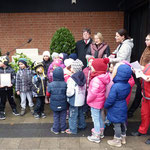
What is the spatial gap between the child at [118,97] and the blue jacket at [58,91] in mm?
902

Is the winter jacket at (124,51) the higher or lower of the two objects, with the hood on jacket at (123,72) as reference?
higher

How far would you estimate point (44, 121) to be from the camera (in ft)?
14.4

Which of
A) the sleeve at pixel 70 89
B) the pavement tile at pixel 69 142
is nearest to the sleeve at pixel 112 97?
the sleeve at pixel 70 89

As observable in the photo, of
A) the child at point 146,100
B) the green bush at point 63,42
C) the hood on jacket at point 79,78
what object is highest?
the green bush at point 63,42

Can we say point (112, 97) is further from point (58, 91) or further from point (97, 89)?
point (58, 91)

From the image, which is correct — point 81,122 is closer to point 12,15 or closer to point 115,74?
point 115,74

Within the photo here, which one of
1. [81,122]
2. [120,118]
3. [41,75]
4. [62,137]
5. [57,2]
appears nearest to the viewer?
[120,118]

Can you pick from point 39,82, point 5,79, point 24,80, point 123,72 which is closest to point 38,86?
point 39,82

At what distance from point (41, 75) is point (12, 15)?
4.67 metres

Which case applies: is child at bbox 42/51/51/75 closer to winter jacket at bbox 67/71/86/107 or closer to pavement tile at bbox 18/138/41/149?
winter jacket at bbox 67/71/86/107

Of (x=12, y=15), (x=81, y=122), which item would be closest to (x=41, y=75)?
(x=81, y=122)

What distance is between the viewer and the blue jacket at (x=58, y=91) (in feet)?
11.8

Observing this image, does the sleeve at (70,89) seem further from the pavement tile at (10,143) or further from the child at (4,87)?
the child at (4,87)

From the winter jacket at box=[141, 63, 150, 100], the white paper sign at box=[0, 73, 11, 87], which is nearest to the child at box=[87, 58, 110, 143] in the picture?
the winter jacket at box=[141, 63, 150, 100]
